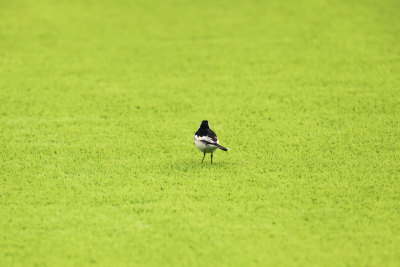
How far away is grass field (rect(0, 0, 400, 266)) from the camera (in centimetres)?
639

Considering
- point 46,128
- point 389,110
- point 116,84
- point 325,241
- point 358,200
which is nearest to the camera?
point 325,241

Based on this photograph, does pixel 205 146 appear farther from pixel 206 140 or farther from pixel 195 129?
pixel 195 129

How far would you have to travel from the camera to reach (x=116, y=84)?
13750 mm

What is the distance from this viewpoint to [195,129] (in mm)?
10883

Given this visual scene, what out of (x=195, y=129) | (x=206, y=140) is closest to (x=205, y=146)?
(x=206, y=140)

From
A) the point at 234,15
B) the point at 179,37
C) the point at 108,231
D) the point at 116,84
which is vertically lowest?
the point at 108,231

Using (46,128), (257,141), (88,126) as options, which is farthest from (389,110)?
(46,128)

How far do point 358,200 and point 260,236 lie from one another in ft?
Answer: 6.91

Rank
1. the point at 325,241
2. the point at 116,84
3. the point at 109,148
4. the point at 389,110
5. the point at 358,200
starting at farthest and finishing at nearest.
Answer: the point at 116,84
the point at 389,110
the point at 109,148
the point at 358,200
the point at 325,241

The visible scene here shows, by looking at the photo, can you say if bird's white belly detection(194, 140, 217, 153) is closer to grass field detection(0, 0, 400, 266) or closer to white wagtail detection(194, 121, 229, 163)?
white wagtail detection(194, 121, 229, 163)

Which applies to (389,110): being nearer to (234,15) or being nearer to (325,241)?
(325,241)

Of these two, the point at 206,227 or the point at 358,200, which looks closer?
the point at 206,227

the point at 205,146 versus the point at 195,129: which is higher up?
the point at 195,129

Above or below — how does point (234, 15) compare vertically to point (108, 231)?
above
